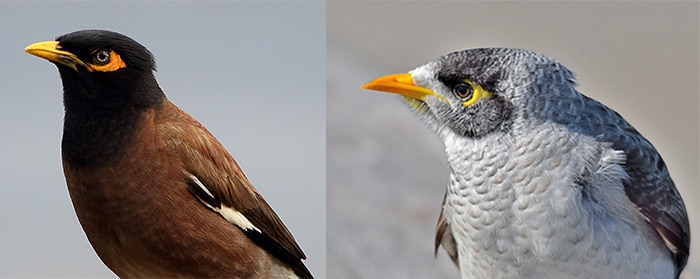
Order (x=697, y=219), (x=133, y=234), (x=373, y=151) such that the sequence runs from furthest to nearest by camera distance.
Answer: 1. (x=373, y=151)
2. (x=697, y=219)
3. (x=133, y=234)

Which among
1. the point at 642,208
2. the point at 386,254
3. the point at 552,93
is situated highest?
the point at 552,93

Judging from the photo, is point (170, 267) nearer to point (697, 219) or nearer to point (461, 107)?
point (461, 107)

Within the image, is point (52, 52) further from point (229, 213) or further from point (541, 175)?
point (541, 175)

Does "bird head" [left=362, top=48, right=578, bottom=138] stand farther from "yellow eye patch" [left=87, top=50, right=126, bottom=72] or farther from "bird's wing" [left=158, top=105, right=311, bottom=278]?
"yellow eye patch" [left=87, top=50, right=126, bottom=72]

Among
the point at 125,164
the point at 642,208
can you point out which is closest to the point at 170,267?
the point at 125,164

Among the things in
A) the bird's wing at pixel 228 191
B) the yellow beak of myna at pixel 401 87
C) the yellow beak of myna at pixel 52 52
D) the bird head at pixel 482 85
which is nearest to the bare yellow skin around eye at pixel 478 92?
the bird head at pixel 482 85

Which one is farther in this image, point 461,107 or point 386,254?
point 386,254

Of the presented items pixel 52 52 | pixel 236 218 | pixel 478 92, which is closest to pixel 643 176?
pixel 478 92

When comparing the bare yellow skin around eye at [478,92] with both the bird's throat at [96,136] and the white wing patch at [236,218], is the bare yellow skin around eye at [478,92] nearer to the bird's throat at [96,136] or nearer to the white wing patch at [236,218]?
the white wing patch at [236,218]
